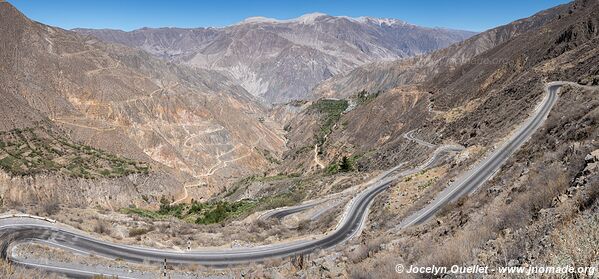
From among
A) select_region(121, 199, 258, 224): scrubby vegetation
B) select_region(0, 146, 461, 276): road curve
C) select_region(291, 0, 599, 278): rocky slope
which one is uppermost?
select_region(291, 0, 599, 278): rocky slope

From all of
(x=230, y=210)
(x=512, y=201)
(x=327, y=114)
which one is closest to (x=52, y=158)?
(x=230, y=210)

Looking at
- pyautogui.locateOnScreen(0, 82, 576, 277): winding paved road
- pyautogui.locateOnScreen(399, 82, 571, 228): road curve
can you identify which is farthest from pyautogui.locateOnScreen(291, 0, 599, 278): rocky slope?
pyautogui.locateOnScreen(0, 82, 576, 277): winding paved road

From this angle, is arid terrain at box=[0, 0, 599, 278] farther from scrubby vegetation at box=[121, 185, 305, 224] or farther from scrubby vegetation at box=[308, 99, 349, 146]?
scrubby vegetation at box=[308, 99, 349, 146]

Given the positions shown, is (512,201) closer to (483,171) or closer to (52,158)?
(483,171)

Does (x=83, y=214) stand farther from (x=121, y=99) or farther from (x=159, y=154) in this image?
(x=121, y=99)

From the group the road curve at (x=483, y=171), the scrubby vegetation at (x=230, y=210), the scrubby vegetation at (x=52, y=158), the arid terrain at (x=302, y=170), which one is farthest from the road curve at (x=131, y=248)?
the scrubby vegetation at (x=52, y=158)

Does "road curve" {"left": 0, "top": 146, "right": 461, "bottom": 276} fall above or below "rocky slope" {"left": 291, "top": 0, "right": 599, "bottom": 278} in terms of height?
below

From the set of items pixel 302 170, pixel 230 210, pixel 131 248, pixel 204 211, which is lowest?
pixel 302 170
